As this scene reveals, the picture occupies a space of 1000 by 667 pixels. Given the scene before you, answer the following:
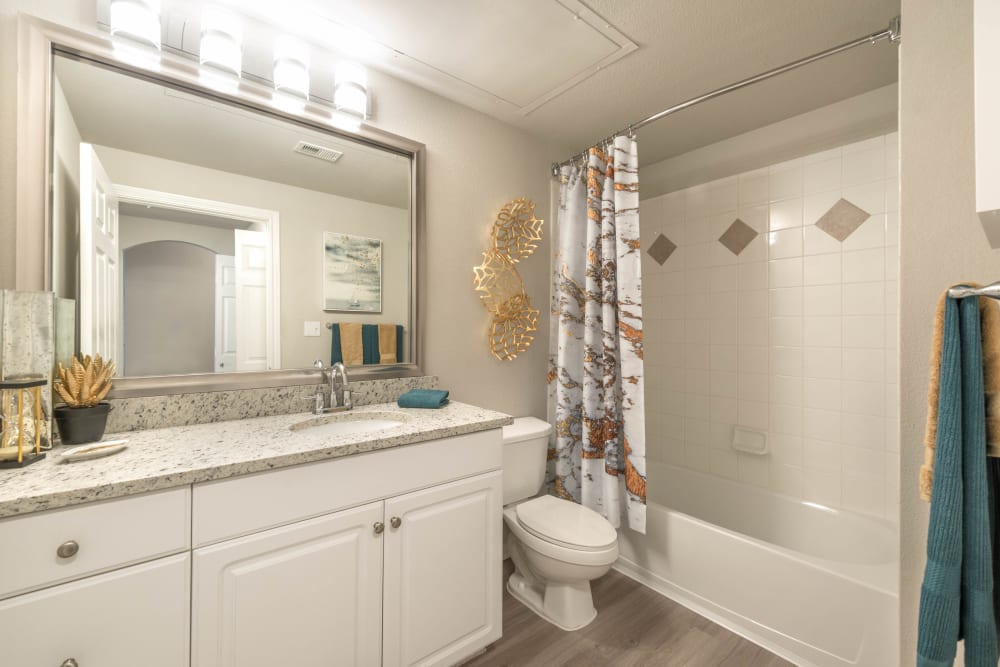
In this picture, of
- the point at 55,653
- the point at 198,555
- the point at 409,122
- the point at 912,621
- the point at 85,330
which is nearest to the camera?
the point at 55,653

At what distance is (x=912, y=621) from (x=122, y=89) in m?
2.76

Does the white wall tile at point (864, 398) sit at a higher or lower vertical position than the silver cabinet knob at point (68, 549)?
higher

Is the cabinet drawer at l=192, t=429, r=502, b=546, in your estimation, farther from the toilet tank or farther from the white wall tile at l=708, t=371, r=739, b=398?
the white wall tile at l=708, t=371, r=739, b=398

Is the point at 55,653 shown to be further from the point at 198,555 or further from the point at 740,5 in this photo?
the point at 740,5

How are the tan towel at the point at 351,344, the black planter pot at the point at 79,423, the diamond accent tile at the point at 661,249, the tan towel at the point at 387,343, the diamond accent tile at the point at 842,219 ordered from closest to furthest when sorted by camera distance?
the black planter pot at the point at 79,423, the tan towel at the point at 351,344, the tan towel at the point at 387,343, the diamond accent tile at the point at 842,219, the diamond accent tile at the point at 661,249

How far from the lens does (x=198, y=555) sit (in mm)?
1014

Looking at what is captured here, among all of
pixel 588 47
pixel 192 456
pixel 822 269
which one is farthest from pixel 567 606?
pixel 588 47

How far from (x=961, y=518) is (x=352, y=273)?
1.85 metres

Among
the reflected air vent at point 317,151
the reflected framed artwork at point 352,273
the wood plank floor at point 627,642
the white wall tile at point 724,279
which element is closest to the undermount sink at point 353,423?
the reflected framed artwork at point 352,273

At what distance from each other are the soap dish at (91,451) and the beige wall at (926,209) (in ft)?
6.80

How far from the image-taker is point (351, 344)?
1778mm

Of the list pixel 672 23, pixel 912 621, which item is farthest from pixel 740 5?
pixel 912 621

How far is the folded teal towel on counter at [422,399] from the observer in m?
1.71

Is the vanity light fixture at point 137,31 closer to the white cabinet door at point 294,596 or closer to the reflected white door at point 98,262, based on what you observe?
the reflected white door at point 98,262
